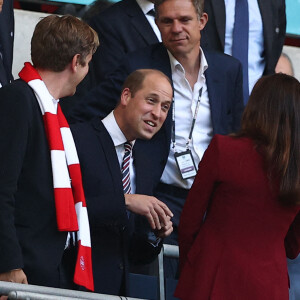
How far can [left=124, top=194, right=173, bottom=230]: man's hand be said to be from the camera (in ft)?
15.5

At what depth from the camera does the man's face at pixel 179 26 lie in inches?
228

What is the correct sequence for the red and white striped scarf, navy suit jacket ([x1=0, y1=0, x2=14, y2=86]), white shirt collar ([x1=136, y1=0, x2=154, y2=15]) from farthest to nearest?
white shirt collar ([x1=136, y1=0, x2=154, y2=15]) < navy suit jacket ([x1=0, y1=0, x2=14, y2=86]) < the red and white striped scarf

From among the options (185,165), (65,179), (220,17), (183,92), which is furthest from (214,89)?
(65,179)

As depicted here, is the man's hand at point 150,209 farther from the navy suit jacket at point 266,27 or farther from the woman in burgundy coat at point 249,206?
the navy suit jacket at point 266,27

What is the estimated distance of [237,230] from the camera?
14.3ft

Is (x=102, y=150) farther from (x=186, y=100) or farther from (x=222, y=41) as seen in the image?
(x=222, y=41)

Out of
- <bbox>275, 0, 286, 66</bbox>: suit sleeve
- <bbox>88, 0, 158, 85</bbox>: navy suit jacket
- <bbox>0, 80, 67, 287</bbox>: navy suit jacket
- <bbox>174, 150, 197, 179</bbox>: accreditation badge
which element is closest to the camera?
<bbox>0, 80, 67, 287</bbox>: navy suit jacket

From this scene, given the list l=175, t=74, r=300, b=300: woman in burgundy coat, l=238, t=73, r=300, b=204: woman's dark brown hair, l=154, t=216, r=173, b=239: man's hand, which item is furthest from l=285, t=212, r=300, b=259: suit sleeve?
l=154, t=216, r=173, b=239: man's hand

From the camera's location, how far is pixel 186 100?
575cm

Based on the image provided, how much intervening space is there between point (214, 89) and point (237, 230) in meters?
1.62

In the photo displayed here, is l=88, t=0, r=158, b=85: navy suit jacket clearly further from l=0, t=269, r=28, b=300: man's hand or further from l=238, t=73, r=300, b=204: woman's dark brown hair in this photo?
l=0, t=269, r=28, b=300: man's hand

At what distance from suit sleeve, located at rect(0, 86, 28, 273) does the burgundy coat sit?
0.79 meters

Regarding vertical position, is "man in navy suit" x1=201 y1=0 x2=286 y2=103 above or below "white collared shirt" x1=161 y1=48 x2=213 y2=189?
above

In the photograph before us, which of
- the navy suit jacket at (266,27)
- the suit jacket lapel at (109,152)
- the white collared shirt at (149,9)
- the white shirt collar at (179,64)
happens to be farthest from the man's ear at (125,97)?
the navy suit jacket at (266,27)
